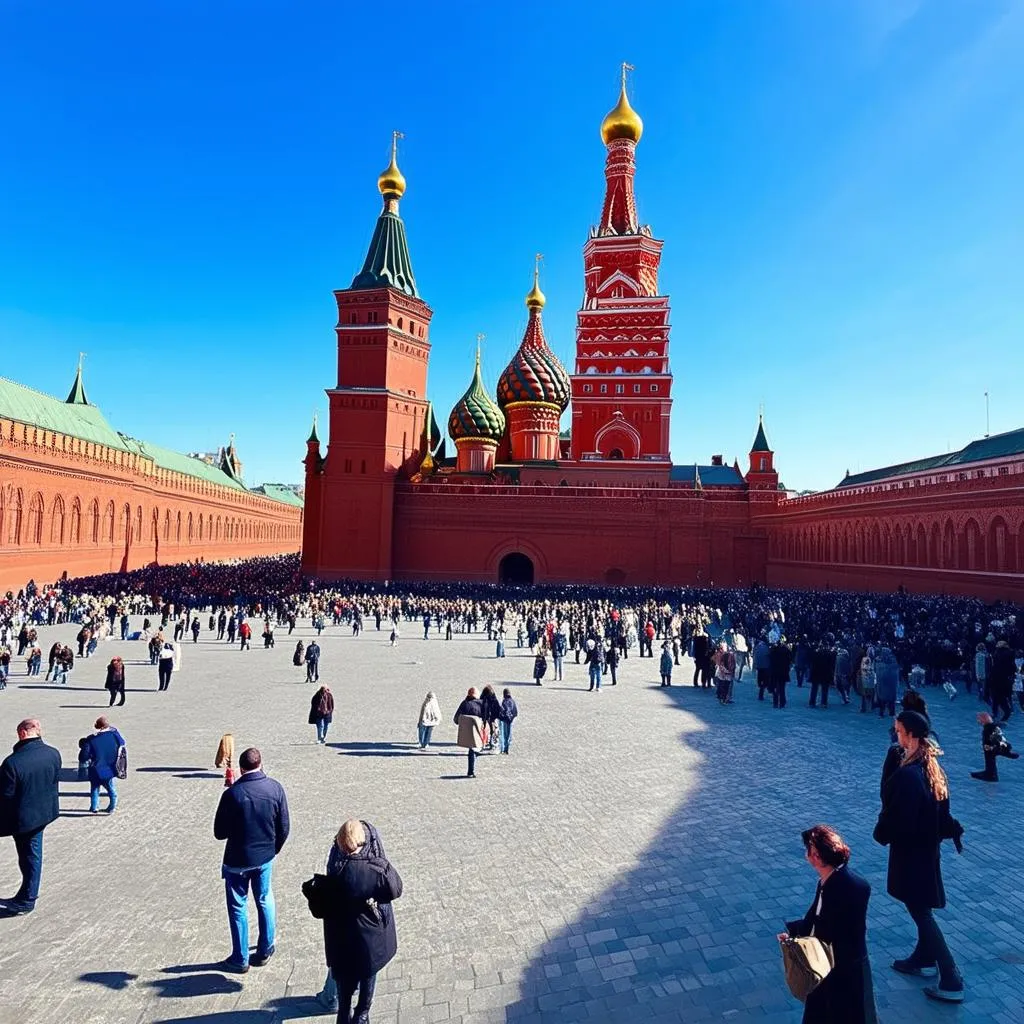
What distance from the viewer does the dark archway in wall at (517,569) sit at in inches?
1421

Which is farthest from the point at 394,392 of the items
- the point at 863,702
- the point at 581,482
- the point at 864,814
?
the point at 864,814

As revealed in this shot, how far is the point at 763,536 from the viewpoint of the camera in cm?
3606

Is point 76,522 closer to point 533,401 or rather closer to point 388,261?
point 388,261

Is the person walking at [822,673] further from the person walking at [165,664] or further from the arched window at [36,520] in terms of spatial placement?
the arched window at [36,520]

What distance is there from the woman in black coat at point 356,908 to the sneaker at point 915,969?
3.04 metres

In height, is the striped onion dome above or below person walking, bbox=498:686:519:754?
above

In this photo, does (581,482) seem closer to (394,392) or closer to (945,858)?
(394,392)

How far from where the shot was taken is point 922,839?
3648mm

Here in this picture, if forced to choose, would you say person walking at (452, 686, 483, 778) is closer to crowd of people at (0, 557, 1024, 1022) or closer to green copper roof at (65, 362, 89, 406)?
crowd of people at (0, 557, 1024, 1022)

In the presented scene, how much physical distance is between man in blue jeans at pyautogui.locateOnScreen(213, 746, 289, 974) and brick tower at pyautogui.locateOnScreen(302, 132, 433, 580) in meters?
30.4

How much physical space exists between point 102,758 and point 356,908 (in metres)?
4.65

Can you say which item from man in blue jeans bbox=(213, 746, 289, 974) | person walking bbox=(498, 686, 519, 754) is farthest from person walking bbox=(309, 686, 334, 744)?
man in blue jeans bbox=(213, 746, 289, 974)

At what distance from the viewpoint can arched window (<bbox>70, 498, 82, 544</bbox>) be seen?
33.0 meters

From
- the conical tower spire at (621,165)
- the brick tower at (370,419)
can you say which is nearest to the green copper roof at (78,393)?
the brick tower at (370,419)
